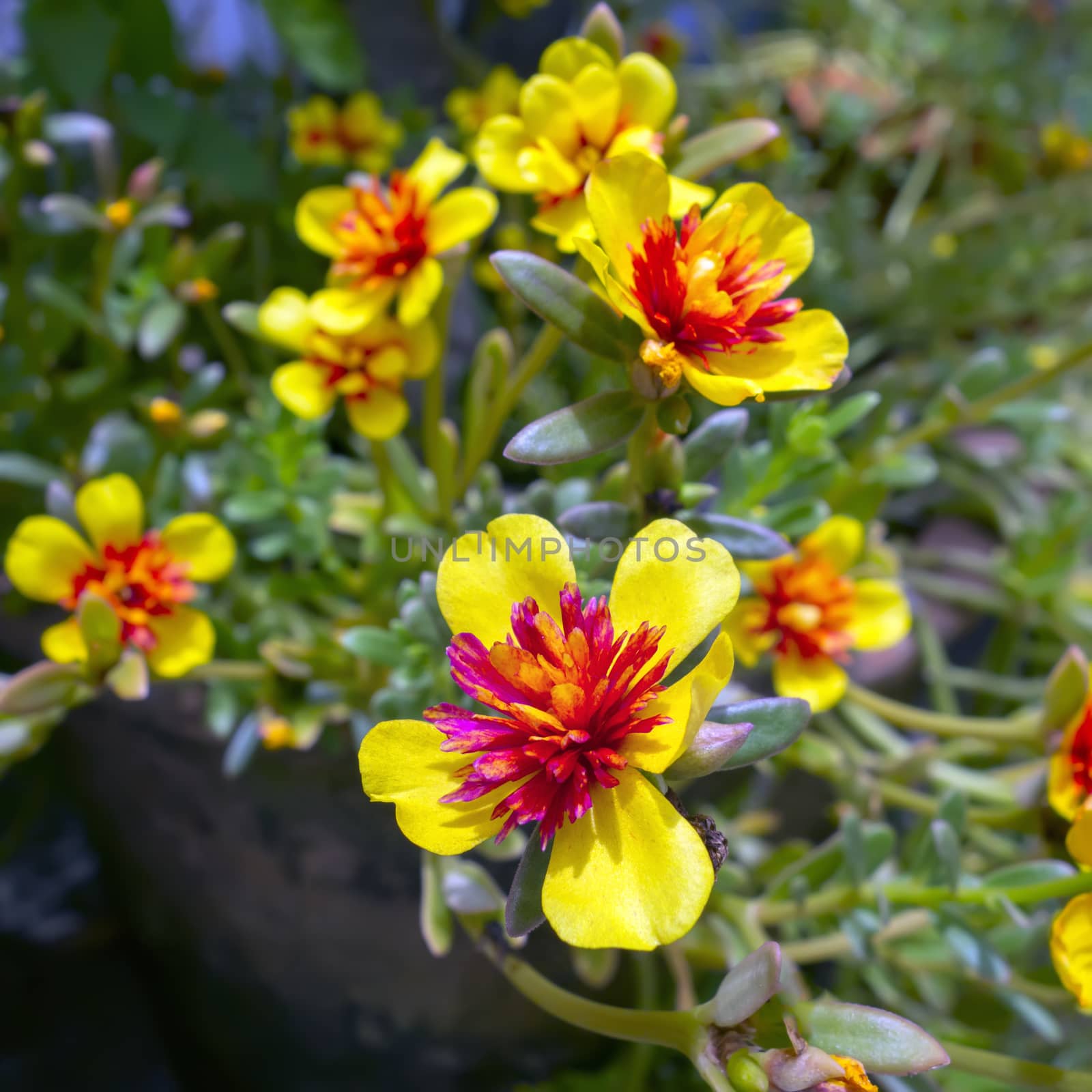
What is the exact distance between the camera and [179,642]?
26.6 inches

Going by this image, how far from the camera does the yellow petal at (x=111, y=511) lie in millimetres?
689

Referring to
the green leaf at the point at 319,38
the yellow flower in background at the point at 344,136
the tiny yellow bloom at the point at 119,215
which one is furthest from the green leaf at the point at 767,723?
Answer: the green leaf at the point at 319,38

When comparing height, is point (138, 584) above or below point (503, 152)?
below

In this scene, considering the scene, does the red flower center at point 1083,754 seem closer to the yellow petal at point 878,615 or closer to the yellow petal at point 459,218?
the yellow petal at point 878,615

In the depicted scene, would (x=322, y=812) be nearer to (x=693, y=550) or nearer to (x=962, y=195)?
(x=693, y=550)

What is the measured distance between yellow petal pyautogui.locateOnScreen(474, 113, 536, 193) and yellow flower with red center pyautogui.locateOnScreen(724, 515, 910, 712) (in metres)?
0.32

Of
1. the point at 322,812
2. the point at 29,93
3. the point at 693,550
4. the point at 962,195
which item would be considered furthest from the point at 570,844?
the point at 962,195

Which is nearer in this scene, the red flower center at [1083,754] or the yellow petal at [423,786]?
the yellow petal at [423,786]

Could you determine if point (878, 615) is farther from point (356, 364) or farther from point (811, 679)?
point (356, 364)

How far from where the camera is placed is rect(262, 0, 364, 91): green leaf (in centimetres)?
121

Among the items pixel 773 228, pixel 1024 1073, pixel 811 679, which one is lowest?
pixel 1024 1073

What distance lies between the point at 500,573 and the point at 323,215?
0.39 metres

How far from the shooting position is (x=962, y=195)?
1574 millimetres

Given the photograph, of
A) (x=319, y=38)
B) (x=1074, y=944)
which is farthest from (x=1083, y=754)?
(x=319, y=38)
